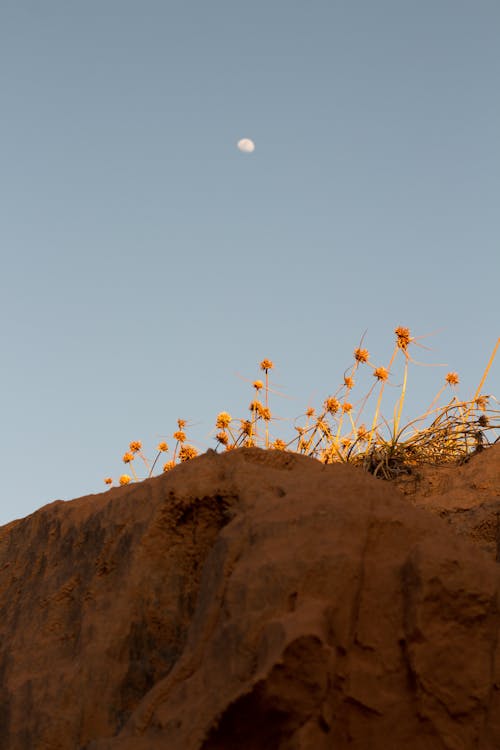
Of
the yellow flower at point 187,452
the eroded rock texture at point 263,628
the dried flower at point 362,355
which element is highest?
the dried flower at point 362,355

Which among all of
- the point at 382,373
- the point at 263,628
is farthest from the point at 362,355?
the point at 263,628

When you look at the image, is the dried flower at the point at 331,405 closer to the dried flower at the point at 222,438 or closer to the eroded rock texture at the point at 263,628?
the dried flower at the point at 222,438

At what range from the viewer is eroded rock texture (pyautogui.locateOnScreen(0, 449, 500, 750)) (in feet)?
6.90

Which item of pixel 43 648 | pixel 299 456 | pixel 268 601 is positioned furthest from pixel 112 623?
pixel 299 456

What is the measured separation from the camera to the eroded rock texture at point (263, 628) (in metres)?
2.10

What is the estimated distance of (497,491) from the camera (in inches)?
185

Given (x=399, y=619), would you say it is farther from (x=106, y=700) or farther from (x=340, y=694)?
(x=106, y=700)

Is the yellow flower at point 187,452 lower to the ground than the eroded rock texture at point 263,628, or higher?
higher

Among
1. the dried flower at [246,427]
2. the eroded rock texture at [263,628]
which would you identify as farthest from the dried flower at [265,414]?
the eroded rock texture at [263,628]

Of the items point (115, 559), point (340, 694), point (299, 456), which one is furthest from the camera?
point (299, 456)

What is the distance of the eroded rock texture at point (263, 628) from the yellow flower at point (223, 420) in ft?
11.1

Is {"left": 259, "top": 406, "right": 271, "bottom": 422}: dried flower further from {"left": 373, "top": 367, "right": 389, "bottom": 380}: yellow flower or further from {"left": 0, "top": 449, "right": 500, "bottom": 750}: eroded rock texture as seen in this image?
{"left": 0, "top": 449, "right": 500, "bottom": 750}: eroded rock texture

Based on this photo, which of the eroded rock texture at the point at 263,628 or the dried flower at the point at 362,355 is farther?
the dried flower at the point at 362,355

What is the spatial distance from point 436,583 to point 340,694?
0.41m
